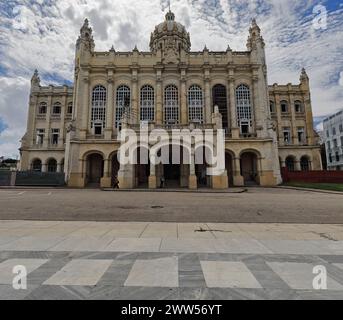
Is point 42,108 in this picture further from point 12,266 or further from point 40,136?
point 12,266

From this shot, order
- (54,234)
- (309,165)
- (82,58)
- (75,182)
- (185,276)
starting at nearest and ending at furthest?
(185,276)
(54,234)
(75,182)
(82,58)
(309,165)

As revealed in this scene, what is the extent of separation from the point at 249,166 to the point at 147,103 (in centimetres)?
1967

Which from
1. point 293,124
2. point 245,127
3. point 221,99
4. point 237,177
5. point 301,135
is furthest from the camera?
point 301,135

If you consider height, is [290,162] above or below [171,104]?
below

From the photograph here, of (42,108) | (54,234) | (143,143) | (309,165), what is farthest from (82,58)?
(309,165)

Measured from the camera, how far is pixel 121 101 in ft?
119

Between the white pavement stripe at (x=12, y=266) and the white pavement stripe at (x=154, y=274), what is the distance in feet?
5.79

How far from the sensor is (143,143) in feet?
94.1

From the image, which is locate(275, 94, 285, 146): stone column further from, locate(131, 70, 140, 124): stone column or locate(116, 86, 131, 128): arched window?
locate(116, 86, 131, 128): arched window

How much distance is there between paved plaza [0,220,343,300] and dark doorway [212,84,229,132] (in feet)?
99.7

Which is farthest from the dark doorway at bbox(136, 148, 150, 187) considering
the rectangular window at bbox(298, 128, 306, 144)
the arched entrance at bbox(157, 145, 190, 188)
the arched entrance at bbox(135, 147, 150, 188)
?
the rectangular window at bbox(298, 128, 306, 144)

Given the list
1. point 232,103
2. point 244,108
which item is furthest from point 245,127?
point 232,103

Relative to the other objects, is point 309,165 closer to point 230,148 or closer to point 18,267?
point 230,148
